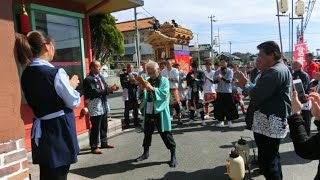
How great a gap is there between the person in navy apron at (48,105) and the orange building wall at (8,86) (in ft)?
0.68

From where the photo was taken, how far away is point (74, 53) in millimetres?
6543

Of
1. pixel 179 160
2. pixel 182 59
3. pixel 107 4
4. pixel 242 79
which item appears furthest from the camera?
pixel 182 59

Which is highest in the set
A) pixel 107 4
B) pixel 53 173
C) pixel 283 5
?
pixel 283 5

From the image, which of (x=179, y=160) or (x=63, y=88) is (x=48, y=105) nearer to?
(x=63, y=88)

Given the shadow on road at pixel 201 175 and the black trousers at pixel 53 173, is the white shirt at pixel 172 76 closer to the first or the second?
the shadow on road at pixel 201 175

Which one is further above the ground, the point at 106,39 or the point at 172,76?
the point at 106,39

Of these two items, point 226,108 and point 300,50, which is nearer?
point 226,108

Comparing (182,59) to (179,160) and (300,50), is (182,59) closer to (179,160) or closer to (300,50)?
(300,50)

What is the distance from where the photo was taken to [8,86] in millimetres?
2248

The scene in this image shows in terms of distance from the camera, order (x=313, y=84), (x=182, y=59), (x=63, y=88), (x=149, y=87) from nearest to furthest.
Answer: (x=63, y=88)
(x=149, y=87)
(x=313, y=84)
(x=182, y=59)

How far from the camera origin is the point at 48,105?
2564 millimetres

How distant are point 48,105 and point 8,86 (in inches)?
15.4

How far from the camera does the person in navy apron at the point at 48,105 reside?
253cm

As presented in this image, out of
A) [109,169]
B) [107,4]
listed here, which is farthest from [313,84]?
[107,4]
